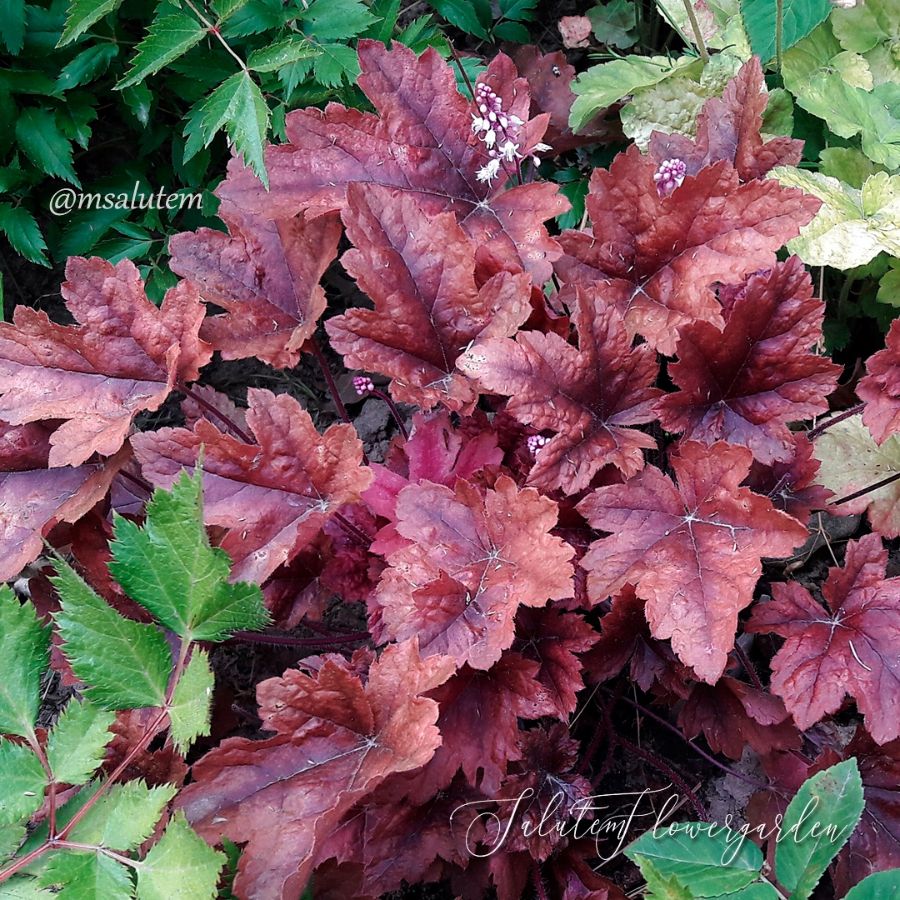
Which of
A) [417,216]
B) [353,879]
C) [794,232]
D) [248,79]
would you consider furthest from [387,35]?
[353,879]

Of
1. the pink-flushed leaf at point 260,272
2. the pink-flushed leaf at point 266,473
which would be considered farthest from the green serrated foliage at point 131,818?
the pink-flushed leaf at point 260,272

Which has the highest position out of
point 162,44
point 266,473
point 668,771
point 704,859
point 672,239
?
point 162,44

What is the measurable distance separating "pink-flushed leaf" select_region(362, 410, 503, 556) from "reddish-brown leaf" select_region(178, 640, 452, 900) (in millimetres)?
255

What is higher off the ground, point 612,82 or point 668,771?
point 612,82

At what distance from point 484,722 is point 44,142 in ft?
4.82

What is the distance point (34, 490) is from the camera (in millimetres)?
1381

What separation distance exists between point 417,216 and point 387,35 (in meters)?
0.60

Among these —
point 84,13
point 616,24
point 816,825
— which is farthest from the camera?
point 616,24

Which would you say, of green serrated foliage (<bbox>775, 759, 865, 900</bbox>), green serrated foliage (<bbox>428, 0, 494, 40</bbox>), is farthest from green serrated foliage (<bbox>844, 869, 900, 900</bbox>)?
green serrated foliage (<bbox>428, 0, 494, 40</bbox>)

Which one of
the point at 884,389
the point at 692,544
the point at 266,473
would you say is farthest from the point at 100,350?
the point at 884,389

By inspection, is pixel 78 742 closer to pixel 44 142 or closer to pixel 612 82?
pixel 44 142

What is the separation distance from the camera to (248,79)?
1381 mm

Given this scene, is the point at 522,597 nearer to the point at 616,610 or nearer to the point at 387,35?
the point at 616,610

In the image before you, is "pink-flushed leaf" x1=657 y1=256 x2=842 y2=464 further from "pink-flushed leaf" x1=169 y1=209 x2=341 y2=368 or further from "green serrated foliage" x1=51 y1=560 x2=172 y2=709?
"green serrated foliage" x1=51 y1=560 x2=172 y2=709
